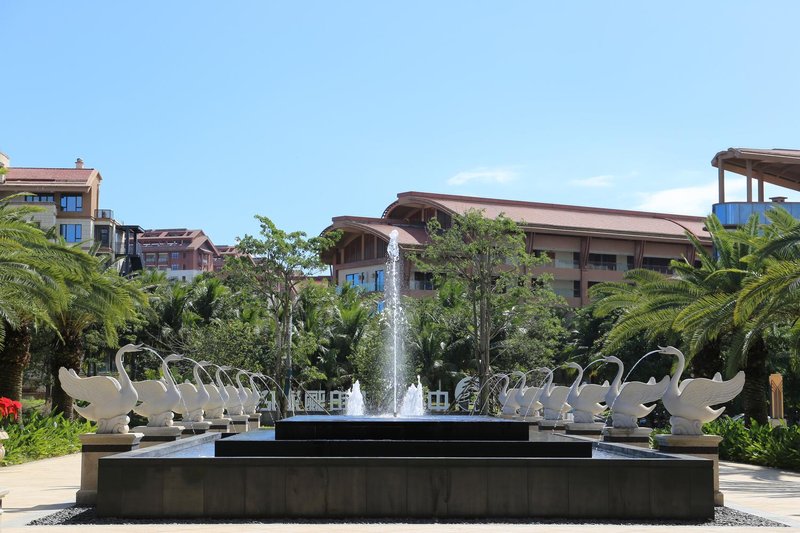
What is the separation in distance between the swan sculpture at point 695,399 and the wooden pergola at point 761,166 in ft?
108

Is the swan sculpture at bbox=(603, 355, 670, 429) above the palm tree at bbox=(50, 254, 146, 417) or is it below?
below

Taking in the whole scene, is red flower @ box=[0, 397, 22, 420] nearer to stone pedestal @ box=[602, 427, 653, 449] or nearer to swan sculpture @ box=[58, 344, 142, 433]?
swan sculpture @ box=[58, 344, 142, 433]

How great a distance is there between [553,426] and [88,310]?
15559mm

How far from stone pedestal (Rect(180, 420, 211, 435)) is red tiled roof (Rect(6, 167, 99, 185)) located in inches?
1943

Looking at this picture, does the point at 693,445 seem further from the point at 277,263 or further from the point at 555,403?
the point at 277,263

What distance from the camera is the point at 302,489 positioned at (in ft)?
39.8

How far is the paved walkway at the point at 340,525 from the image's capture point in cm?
1111

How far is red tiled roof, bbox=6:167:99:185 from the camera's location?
65325 mm

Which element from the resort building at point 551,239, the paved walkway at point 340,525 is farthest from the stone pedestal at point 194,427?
the resort building at point 551,239

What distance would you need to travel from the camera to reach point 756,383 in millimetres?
27391

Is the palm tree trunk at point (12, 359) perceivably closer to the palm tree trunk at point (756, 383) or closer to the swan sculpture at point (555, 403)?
the swan sculpture at point (555, 403)

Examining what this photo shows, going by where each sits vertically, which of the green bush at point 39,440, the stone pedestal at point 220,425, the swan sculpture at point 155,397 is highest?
the swan sculpture at point 155,397

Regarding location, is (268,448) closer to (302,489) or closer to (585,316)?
(302,489)

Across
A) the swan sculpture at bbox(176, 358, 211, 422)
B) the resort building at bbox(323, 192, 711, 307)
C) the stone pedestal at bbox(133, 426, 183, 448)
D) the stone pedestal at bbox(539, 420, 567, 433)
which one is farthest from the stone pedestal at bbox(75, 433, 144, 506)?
the resort building at bbox(323, 192, 711, 307)
